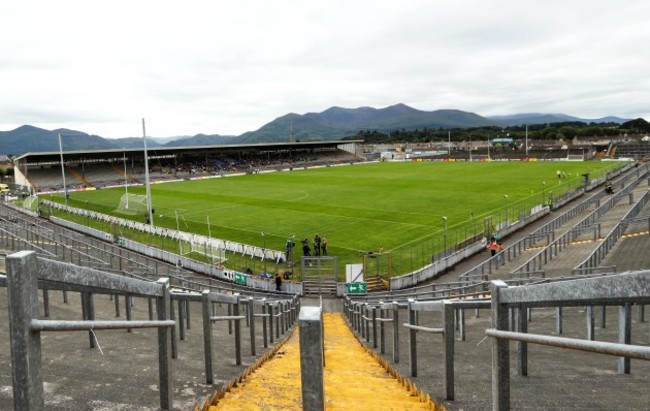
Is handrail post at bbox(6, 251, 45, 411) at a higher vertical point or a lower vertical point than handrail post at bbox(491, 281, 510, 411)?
higher

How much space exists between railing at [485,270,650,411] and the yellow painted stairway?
1.51 meters

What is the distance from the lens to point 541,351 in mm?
6281

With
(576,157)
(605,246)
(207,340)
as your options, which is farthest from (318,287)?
(576,157)

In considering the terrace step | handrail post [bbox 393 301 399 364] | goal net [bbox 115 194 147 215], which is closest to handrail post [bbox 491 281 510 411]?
handrail post [bbox 393 301 399 364]

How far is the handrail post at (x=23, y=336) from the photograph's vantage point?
2357 mm

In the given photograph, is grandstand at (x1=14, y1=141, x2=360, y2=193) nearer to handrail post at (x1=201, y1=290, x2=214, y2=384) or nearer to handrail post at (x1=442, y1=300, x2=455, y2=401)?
handrail post at (x1=201, y1=290, x2=214, y2=384)

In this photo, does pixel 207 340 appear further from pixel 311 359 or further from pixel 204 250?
pixel 204 250

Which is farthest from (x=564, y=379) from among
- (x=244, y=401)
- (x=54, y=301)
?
(x=54, y=301)

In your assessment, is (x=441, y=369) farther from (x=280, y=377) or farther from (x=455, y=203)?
(x=455, y=203)

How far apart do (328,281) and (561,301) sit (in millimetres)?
27061

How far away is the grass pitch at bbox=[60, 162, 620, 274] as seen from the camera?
3844 centimetres

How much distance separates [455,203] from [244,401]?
166 feet

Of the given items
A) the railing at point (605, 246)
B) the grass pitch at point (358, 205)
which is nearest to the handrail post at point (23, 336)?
the railing at point (605, 246)

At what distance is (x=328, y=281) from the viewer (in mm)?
29469
